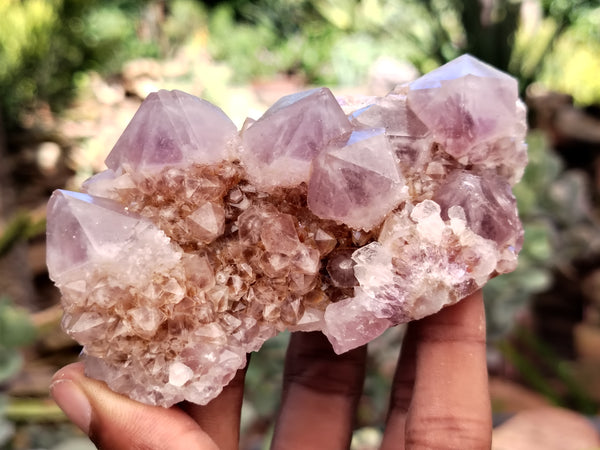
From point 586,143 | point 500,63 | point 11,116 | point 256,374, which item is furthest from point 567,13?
point 11,116

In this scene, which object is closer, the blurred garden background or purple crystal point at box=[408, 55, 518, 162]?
purple crystal point at box=[408, 55, 518, 162]

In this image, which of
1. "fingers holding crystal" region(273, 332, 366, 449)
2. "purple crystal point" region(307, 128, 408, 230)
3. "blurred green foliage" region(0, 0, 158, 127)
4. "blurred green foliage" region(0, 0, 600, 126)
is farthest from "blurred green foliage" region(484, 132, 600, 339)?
"blurred green foliage" region(0, 0, 158, 127)

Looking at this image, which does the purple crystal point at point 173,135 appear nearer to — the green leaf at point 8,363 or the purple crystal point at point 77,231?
the purple crystal point at point 77,231

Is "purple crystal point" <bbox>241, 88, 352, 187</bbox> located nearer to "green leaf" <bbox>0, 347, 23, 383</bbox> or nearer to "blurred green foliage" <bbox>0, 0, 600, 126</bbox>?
"green leaf" <bbox>0, 347, 23, 383</bbox>

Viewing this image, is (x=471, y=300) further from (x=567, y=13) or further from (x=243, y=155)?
(x=567, y=13)

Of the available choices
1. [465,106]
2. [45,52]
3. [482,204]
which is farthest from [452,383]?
[45,52]

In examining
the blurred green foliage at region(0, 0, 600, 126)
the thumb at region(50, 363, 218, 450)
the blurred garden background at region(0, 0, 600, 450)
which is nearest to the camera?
the thumb at region(50, 363, 218, 450)
